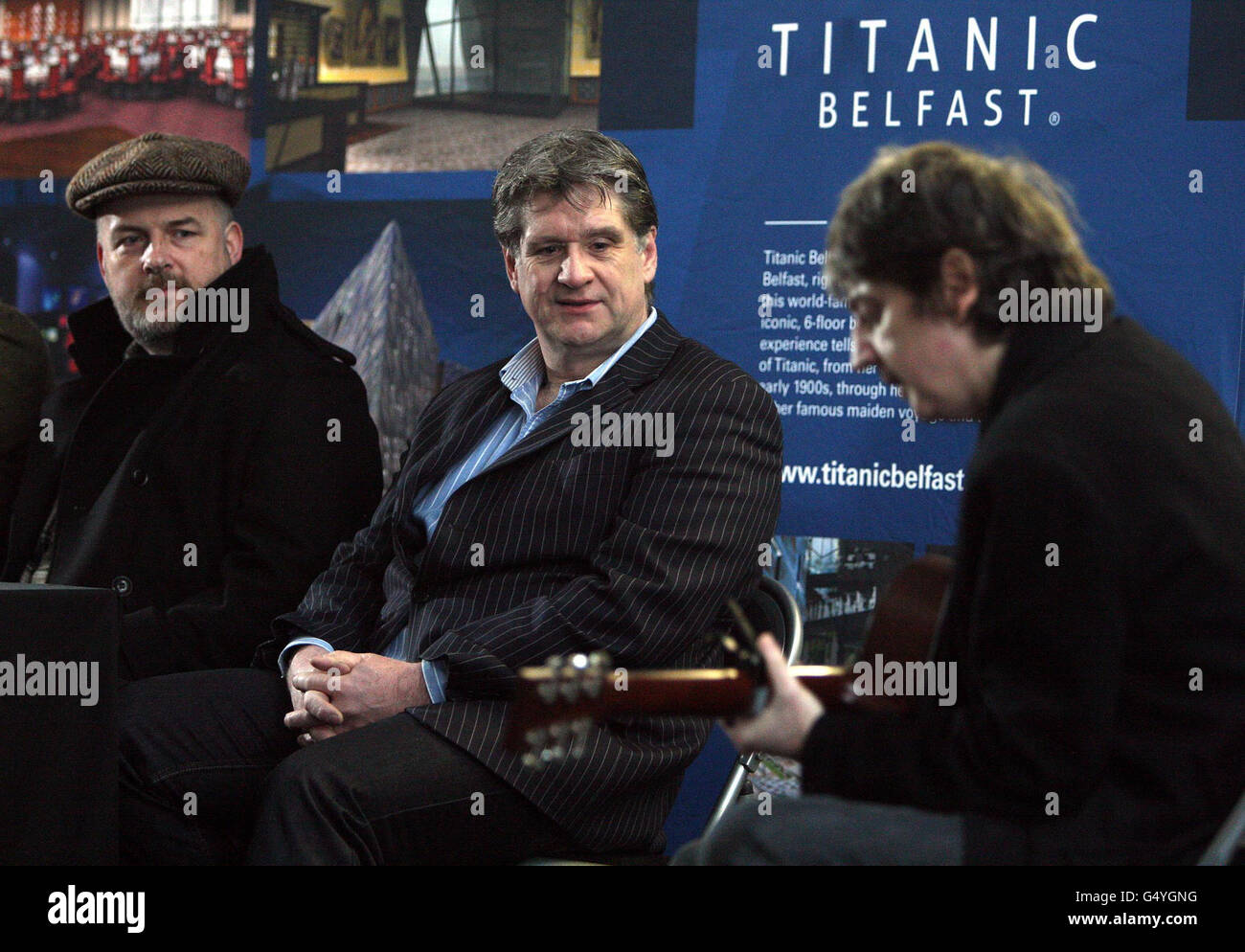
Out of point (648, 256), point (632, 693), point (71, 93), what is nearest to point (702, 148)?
point (648, 256)

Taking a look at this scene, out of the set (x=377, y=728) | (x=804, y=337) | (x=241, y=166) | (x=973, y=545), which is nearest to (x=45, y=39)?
(x=241, y=166)

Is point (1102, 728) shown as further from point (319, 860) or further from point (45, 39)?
point (45, 39)

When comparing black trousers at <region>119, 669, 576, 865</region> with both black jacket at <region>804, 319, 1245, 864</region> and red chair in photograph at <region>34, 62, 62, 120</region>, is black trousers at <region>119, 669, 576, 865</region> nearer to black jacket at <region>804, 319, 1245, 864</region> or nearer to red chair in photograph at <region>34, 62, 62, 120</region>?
black jacket at <region>804, 319, 1245, 864</region>

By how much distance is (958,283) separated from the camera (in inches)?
65.7

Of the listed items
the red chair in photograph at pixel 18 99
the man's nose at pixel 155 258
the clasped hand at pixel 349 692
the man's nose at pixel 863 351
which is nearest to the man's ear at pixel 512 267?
the clasped hand at pixel 349 692

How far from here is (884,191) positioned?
5.63 feet

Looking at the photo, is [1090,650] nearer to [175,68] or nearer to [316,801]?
[316,801]

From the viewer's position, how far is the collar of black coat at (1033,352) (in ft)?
5.41

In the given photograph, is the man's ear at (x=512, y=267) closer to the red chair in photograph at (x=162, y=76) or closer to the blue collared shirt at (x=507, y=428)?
the blue collared shirt at (x=507, y=428)

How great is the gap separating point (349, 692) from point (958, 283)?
1497 millimetres

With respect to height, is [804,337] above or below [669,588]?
above

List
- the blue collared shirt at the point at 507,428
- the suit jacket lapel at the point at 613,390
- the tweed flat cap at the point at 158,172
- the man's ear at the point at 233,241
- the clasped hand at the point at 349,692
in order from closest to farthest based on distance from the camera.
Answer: the clasped hand at the point at 349,692
the suit jacket lapel at the point at 613,390
the blue collared shirt at the point at 507,428
the tweed flat cap at the point at 158,172
the man's ear at the point at 233,241

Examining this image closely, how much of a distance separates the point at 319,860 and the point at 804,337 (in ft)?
6.12

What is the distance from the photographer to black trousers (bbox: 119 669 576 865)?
2.37 meters
